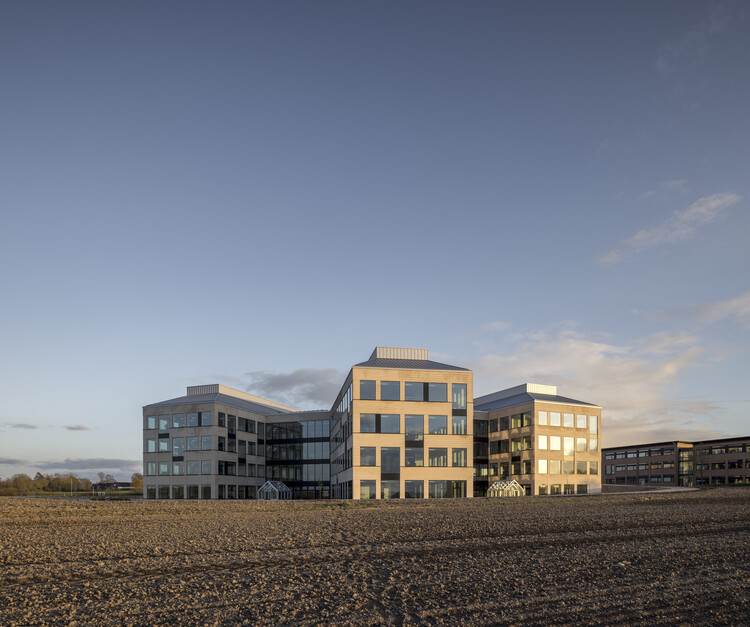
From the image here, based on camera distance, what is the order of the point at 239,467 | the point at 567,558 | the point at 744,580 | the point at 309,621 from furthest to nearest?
the point at 239,467, the point at 567,558, the point at 744,580, the point at 309,621

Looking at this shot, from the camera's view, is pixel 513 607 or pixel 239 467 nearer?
pixel 513 607

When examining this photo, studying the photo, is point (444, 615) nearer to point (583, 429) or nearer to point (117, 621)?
point (117, 621)

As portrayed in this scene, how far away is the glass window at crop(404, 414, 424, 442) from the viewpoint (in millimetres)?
76688

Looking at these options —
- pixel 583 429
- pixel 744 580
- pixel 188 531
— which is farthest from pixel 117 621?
pixel 583 429

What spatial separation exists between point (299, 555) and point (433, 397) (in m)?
59.6

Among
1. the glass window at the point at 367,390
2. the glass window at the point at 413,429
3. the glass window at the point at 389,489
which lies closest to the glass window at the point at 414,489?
the glass window at the point at 389,489

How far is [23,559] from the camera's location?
734 inches

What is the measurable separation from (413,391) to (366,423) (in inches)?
270

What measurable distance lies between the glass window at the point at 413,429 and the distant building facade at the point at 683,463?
386ft

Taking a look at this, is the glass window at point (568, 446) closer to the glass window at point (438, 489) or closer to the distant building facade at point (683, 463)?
the glass window at point (438, 489)

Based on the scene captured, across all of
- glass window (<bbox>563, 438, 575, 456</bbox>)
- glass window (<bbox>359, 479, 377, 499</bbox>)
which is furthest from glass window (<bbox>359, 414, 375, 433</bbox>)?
glass window (<bbox>563, 438, 575, 456</bbox>)

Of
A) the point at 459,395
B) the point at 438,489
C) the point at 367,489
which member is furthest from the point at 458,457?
the point at 367,489

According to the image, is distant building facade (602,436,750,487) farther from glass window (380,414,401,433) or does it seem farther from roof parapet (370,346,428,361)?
glass window (380,414,401,433)

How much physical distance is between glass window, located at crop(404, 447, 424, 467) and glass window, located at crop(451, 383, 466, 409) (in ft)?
23.0
